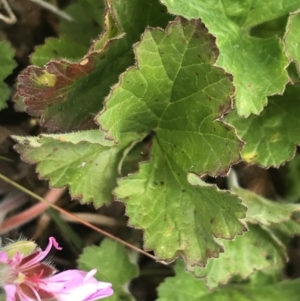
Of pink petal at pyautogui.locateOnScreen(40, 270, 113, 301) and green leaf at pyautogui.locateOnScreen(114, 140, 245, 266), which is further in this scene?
green leaf at pyautogui.locateOnScreen(114, 140, 245, 266)

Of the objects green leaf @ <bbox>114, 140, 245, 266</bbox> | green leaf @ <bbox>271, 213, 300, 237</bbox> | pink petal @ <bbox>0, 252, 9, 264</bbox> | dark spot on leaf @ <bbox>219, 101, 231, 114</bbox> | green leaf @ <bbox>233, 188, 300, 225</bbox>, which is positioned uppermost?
dark spot on leaf @ <bbox>219, 101, 231, 114</bbox>

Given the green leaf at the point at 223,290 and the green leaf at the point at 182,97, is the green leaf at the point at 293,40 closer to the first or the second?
the green leaf at the point at 182,97

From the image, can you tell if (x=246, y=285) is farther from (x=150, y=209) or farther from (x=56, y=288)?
(x=56, y=288)

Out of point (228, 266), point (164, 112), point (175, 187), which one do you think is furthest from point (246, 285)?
point (164, 112)

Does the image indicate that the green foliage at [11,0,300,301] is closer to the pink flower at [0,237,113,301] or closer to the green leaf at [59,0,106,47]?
the green leaf at [59,0,106,47]

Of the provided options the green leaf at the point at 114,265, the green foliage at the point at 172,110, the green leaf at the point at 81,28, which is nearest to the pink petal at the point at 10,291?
the green foliage at the point at 172,110

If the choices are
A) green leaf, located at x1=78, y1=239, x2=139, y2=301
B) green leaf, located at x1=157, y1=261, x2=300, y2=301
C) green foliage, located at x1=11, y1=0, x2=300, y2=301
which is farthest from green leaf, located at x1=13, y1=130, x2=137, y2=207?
green leaf, located at x1=157, y1=261, x2=300, y2=301

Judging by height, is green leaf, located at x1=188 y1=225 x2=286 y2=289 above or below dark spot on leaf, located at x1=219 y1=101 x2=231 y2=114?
below

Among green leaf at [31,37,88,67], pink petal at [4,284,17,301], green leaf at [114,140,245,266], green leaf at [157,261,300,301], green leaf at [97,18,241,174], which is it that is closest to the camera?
pink petal at [4,284,17,301]
